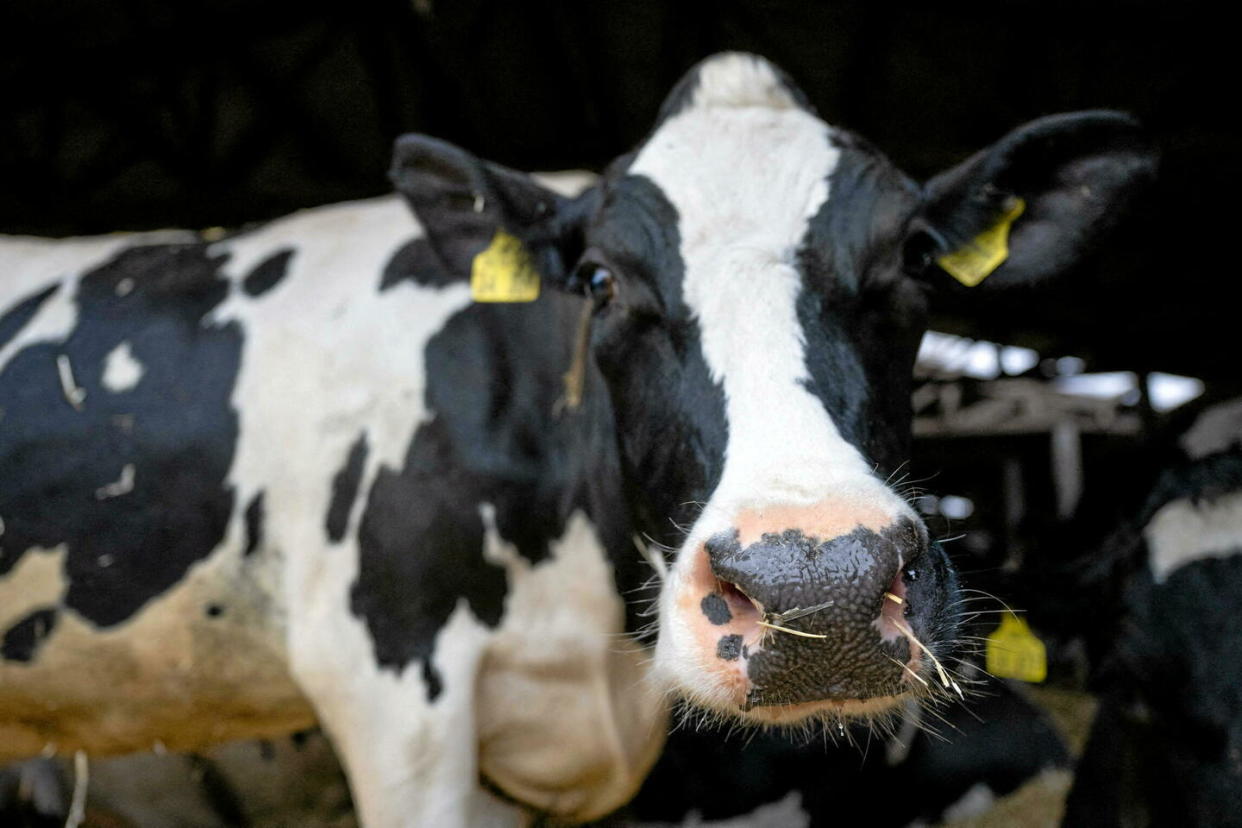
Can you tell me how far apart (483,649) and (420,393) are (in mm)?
665

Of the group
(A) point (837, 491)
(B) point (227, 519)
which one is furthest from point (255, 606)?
(A) point (837, 491)

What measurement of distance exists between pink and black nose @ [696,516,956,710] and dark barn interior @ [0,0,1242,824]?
237 cm

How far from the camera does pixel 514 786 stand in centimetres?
260

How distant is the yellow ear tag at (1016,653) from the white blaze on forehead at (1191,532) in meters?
0.44

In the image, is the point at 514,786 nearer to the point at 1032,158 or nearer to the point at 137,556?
the point at 137,556

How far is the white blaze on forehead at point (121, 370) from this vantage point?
2.74 m

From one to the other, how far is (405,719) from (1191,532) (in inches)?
98.1

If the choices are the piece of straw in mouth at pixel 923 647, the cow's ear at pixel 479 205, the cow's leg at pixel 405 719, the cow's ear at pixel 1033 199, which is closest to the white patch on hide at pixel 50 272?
the cow's ear at pixel 479 205

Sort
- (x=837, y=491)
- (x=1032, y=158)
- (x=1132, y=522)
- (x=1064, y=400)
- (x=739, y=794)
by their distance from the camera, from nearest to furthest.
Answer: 1. (x=837, y=491)
2. (x=1032, y=158)
3. (x=1132, y=522)
4. (x=739, y=794)
5. (x=1064, y=400)

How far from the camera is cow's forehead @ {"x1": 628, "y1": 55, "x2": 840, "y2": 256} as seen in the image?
6.61ft

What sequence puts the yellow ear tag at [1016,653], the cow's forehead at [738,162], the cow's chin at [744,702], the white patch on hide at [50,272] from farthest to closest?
the yellow ear tag at [1016,653]
the white patch on hide at [50,272]
the cow's forehead at [738,162]
the cow's chin at [744,702]

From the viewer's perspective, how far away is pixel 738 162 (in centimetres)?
217

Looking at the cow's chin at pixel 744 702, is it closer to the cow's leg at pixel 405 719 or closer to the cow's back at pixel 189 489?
the cow's leg at pixel 405 719

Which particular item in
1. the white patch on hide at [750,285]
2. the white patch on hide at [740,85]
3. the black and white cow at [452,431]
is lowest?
the black and white cow at [452,431]
